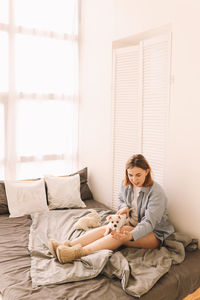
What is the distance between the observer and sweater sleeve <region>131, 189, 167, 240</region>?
2201 millimetres

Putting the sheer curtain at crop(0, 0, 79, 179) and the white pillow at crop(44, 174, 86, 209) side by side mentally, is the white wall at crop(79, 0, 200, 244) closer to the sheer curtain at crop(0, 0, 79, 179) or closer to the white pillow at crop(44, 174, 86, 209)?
the sheer curtain at crop(0, 0, 79, 179)

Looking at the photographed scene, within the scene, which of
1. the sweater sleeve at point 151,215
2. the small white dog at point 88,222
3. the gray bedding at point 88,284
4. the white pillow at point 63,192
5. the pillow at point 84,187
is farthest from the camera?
the pillow at point 84,187

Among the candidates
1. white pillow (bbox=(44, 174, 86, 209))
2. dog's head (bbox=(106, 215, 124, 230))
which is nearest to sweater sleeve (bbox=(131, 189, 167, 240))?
dog's head (bbox=(106, 215, 124, 230))

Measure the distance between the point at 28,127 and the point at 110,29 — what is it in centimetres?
130

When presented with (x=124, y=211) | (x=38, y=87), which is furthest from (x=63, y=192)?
(x=38, y=87)

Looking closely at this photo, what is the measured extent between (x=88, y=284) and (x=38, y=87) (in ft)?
7.27

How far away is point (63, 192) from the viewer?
3.26 m

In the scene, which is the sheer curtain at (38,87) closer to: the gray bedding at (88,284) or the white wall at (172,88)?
the white wall at (172,88)

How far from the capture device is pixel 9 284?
73.4 inches

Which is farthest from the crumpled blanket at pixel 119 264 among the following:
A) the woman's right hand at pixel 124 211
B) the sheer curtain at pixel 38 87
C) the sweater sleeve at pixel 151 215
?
the sheer curtain at pixel 38 87

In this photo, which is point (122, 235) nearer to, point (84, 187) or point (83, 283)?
point (83, 283)

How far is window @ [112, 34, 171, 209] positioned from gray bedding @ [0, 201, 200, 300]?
0.83 m

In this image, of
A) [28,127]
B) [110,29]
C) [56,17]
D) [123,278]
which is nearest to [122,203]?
[123,278]

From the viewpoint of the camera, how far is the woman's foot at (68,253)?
205 cm
